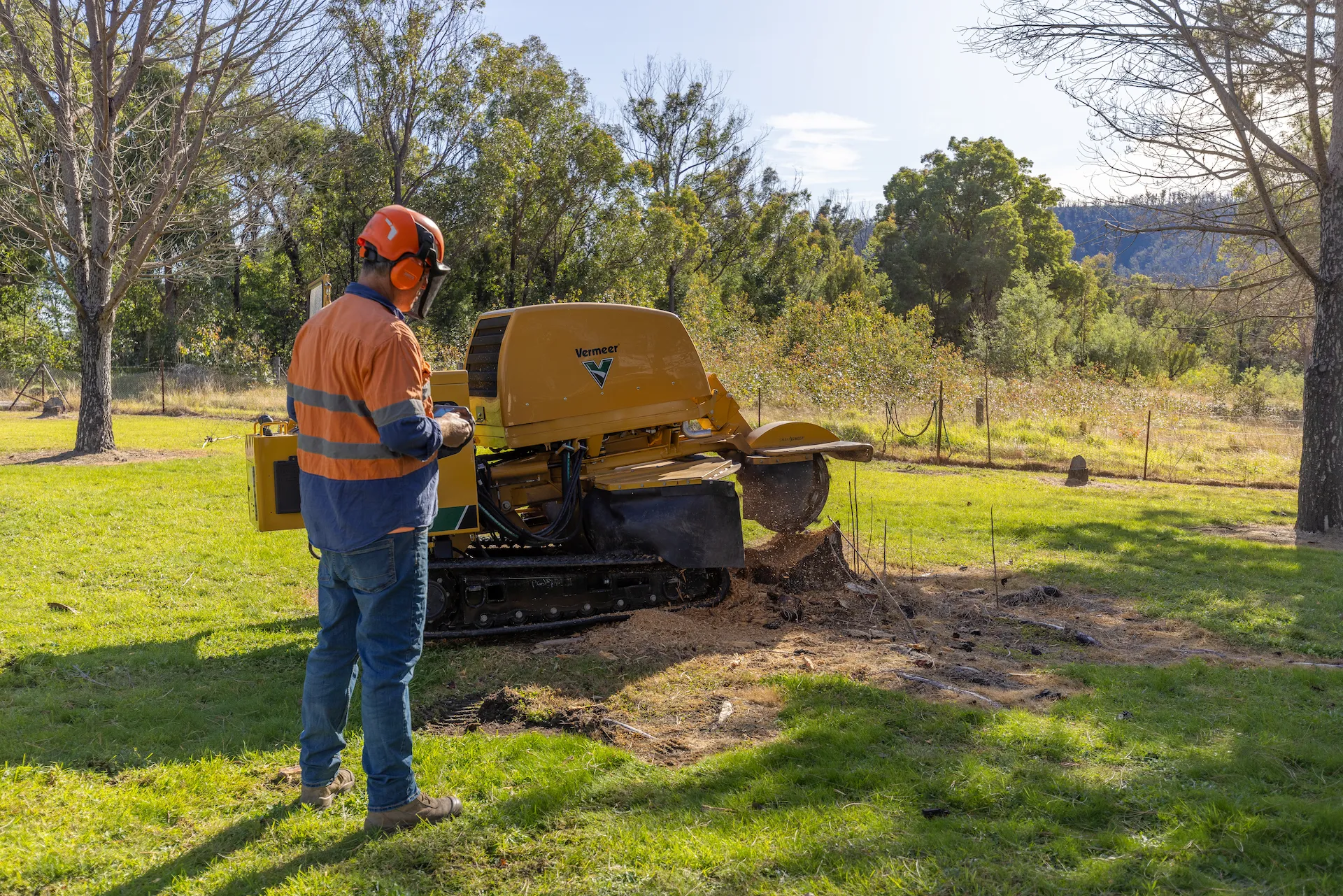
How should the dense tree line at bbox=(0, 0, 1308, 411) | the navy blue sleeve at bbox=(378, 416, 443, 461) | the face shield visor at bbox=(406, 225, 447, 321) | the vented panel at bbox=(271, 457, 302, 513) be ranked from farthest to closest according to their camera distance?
the dense tree line at bbox=(0, 0, 1308, 411)
the vented panel at bbox=(271, 457, 302, 513)
the face shield visor at bbox=(406, 225, 447, 321)
the navy blue sleeve at bbox=(378, 416, 443, 461)

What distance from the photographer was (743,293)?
149 ft

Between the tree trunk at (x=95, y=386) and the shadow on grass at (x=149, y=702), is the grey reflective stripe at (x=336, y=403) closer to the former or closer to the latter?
the shadow on grass at (x=149, y=702)

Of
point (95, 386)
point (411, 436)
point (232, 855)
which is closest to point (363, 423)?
point (411, 436)

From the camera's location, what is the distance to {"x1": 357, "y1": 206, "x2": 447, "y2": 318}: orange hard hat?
3594 millimetres

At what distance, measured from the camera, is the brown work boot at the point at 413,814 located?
3.56 meters

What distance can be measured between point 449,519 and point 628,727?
187cm

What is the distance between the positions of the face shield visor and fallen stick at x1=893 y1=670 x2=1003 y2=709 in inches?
131

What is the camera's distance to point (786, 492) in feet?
25.0

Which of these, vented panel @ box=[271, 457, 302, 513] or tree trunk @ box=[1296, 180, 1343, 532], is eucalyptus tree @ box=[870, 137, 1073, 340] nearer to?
tree trunk @ box=[1296, 180, 1343, 532]

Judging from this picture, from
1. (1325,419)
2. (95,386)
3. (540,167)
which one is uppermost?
(540,167)

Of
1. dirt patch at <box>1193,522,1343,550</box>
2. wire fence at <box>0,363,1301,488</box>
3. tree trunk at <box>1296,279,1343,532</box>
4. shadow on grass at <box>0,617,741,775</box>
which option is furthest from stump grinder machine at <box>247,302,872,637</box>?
wire fence at <box>0,363,1301,488</box>

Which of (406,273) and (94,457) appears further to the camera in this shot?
(94,457)

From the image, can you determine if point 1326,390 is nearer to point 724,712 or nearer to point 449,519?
point 724,712

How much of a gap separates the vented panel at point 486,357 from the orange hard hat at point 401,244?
2495mm
